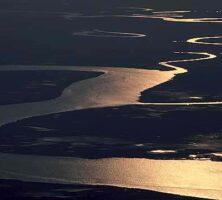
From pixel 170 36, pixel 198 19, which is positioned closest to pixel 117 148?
pixel 170 36

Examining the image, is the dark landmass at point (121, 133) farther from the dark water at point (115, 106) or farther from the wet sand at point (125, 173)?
the wet sand at point (125, 173)

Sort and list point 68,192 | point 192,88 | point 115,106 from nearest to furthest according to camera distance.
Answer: point 68,192 < point 115,106 < point 192,88

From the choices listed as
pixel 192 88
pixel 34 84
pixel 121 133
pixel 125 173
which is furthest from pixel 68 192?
pixel 34 84

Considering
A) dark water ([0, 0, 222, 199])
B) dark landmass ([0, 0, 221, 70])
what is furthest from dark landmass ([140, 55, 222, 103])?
dark landmass ([0, 0, 221, 70])

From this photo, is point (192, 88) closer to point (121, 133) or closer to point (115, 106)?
point (115, 106)

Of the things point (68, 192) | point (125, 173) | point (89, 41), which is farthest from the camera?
point (89, 41)

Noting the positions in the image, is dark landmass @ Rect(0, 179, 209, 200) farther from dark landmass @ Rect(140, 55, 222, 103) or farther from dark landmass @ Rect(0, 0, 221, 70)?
dark landmass @ Rect(0, 0, 221, 70)
